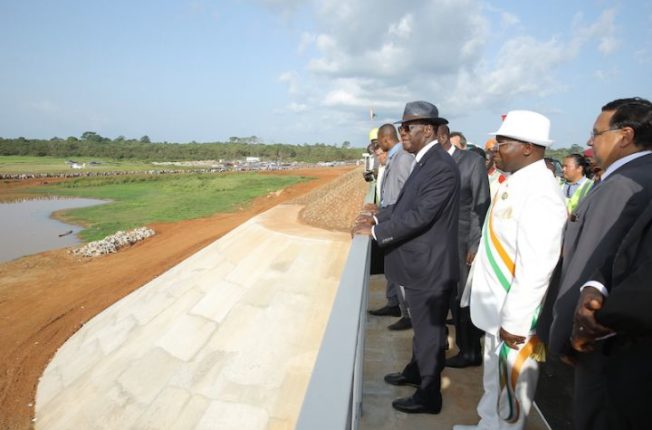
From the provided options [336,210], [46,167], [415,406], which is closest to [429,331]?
[415,406]

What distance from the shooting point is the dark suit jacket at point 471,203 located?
13.0 feet

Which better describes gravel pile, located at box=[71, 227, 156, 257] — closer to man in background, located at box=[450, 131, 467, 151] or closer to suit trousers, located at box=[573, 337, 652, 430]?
man in background, located at box=[450, 131, 467, 151]

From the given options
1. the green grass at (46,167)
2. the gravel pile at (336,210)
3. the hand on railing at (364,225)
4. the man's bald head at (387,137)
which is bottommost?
the green grass at (46,167)

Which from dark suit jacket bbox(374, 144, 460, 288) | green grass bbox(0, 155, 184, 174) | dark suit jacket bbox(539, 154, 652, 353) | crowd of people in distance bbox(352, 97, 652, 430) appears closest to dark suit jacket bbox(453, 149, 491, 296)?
crowd of people in distance bbox(352, 97, 652, 430)

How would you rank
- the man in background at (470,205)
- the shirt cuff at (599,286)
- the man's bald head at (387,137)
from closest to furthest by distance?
the shirt cuff at (599,286) → the man in background at (470,205) → the man's bald head at (387,137)

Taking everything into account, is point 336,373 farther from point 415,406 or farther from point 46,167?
point 46,167

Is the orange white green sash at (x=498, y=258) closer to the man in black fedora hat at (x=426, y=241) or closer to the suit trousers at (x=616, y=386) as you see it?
the man in black fedora hat at (x=426, y=241)

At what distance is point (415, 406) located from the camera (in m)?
2.85

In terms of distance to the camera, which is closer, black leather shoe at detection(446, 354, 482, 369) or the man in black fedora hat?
the man in black fedora hat

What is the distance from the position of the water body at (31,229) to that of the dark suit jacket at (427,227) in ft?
69.1

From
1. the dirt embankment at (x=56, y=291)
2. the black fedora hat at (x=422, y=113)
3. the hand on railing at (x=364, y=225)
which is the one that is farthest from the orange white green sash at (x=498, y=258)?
the dirt embankment at (x=56, y=291)

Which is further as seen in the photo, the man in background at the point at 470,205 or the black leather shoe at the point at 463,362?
the man in background at the point at 470,205

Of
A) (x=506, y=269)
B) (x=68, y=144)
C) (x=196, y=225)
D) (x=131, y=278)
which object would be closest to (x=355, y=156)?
(x=68, y=144)

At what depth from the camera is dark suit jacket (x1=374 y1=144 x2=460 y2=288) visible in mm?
2727
